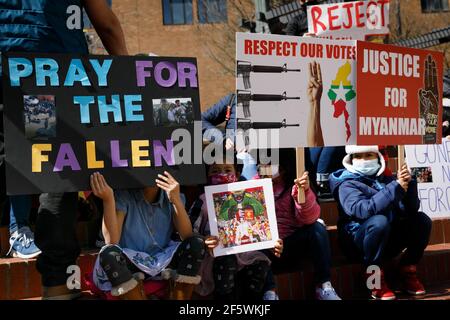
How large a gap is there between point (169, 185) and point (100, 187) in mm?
381

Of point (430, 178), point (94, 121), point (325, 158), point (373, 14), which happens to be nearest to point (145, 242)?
point (94, 121)

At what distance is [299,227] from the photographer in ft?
15.9

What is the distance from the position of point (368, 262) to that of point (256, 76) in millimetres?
1522

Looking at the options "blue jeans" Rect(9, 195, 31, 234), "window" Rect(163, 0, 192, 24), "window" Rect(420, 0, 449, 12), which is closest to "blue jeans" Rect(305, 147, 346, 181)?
"blue jeans" Rect(9, 195, 31, 234)

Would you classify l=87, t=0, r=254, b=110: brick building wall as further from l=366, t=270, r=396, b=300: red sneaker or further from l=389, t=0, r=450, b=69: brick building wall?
l=366, t=270, r=396, b=300: red sneaker

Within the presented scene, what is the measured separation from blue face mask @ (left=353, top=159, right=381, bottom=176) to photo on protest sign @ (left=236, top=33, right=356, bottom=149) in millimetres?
227

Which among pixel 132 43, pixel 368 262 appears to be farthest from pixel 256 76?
pixel 132 43

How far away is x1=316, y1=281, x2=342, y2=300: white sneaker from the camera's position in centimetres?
471

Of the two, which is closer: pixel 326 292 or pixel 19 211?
pixel 19 211

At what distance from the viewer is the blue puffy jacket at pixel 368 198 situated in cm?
485

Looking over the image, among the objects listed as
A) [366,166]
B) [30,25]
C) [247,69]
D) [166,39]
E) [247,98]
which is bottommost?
[366,166]

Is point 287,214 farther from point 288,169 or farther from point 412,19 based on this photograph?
point 412,19

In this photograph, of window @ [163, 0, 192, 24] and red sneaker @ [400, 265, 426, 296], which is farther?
window @ [163, 0, 192, 24]

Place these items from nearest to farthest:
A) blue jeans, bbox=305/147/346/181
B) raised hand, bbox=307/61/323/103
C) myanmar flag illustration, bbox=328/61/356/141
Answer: raised hand, bbox=307/61/323/103, myanmar flag illustration, bbox=328/61/356/141, blue jeans, bbox=305/147/346/181
